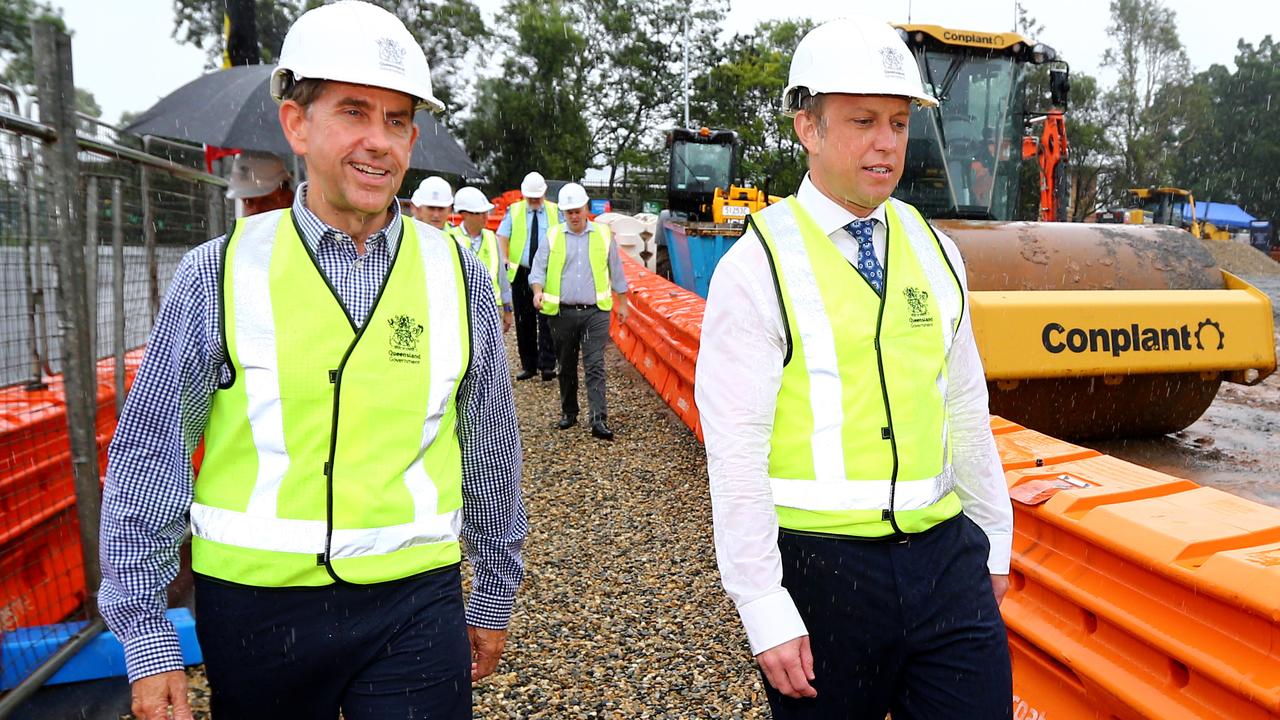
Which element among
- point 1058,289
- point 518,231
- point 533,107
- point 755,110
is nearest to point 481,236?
point 518,231

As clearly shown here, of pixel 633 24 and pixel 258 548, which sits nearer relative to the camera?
pixel 258 548

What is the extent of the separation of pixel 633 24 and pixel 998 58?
47.5 m

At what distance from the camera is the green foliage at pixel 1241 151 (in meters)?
59.5

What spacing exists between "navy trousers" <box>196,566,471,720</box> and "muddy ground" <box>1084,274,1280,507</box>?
18.8 ft

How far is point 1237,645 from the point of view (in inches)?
82.5

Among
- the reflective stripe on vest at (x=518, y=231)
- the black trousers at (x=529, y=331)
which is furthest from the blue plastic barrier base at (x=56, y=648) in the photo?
the black trousers at (x=529, y=331)

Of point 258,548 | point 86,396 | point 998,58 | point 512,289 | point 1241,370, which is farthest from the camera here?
point 512,289

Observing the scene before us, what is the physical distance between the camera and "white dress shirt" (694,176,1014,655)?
179 centimetres

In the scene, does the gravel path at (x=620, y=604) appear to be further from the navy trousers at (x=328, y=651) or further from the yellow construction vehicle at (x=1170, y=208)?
the yellow construction vehicle at (x=1170, y=208)

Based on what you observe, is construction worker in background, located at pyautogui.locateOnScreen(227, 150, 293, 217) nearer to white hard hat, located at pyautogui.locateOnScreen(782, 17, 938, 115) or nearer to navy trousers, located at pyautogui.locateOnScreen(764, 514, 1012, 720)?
white hard hat, located at pyautogui.locateOnScreen(782, 17, 938, 115)

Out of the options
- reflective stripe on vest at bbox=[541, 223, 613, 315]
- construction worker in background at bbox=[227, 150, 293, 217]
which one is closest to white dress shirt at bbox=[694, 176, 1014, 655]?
construction worker in background at bbox=[227, 150, 293, 217]

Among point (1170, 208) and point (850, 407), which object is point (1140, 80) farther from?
point (850, 407)

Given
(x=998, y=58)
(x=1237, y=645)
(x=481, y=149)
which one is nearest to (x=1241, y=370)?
(x=998, y=58)

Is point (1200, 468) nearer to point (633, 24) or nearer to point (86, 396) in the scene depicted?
point (86, 396)
